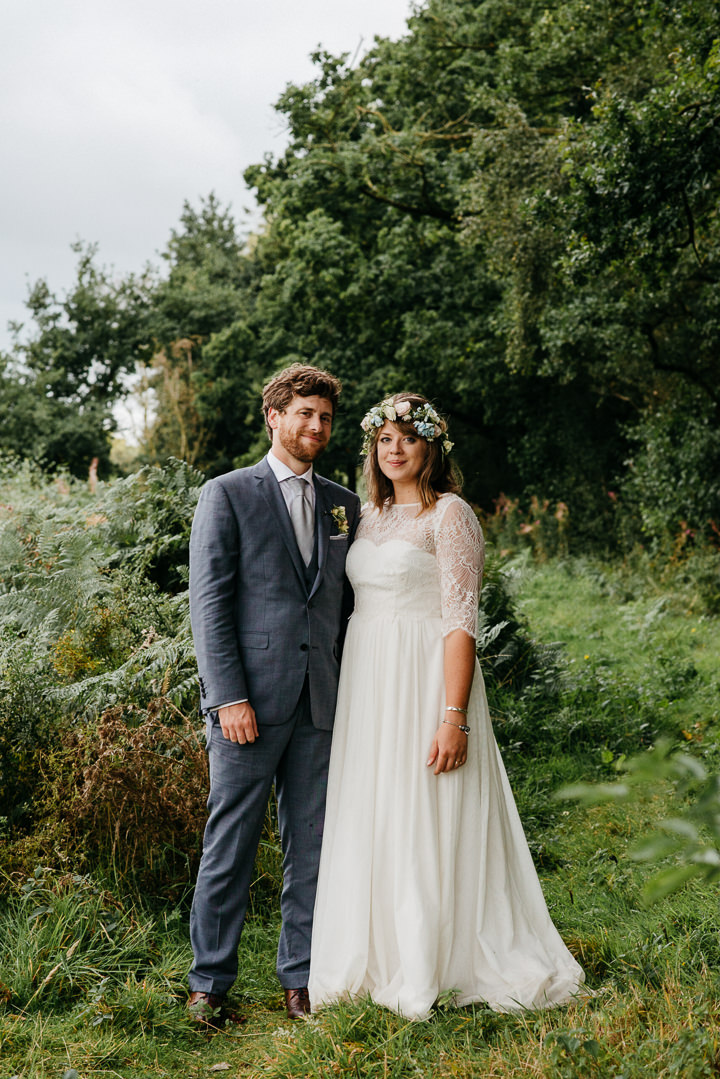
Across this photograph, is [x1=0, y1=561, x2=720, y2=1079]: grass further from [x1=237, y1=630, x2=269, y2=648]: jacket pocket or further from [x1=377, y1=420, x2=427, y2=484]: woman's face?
[x1=377, y1=420, x2=427, y2=484]: woman's face

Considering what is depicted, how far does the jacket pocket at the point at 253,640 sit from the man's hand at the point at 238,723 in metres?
0.21

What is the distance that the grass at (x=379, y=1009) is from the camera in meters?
2.73

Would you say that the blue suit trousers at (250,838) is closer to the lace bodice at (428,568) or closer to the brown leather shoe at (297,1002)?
the brown leather shoe at (297,1002)

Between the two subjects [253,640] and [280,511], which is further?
[280,511]

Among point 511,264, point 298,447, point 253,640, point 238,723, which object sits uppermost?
point 511,264

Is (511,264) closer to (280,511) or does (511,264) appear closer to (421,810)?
(280,511)

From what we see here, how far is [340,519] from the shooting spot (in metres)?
3.72

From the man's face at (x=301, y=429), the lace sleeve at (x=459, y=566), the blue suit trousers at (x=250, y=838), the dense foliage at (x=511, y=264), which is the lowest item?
the blue suit trousers at (x=250, y=838)

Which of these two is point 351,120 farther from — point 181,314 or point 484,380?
point 181,314

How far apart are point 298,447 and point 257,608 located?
0.67m

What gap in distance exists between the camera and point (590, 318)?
13188 mm

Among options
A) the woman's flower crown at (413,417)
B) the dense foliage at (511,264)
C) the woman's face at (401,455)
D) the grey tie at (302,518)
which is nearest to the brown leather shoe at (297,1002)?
the grey tie at (302,518)

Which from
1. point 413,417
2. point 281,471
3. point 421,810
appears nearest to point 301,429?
point 281,471

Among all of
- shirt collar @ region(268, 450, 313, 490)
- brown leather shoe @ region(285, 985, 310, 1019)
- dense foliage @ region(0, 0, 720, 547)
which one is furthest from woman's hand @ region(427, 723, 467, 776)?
dense foliage @ region(0, 0, 720, 547)
